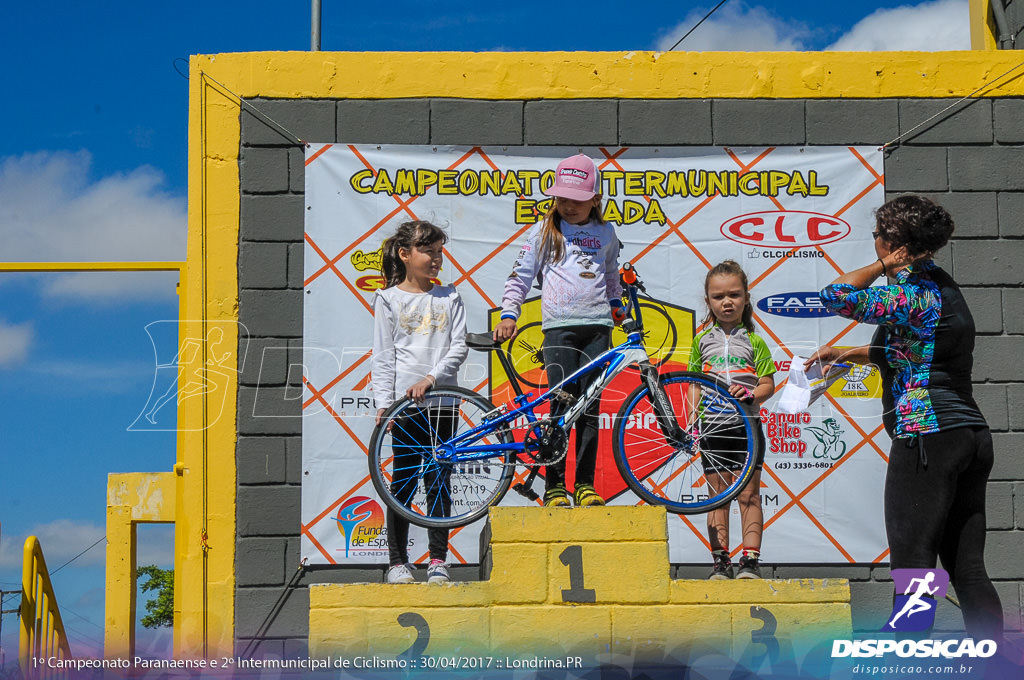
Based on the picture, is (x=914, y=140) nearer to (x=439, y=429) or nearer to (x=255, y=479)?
(x=439, y=429)

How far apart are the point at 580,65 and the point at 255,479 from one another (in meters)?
3.20

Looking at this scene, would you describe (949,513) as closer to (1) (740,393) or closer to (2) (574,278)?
(1) (740,393)

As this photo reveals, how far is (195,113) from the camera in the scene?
6.71 m

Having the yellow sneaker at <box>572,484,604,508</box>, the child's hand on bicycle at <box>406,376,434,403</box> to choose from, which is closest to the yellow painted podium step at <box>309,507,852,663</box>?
the yellow sneaker at <box>572,484,604,508</box>

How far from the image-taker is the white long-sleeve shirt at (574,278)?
5.70 m

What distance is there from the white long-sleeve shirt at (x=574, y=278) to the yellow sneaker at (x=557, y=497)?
84 cm

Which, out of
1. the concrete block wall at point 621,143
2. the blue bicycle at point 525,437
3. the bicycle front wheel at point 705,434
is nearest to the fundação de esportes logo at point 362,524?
the concrete block wall at point 621,143

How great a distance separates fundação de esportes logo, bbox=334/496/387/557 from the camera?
645cm

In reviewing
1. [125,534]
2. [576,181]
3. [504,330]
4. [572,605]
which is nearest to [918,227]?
[576,181]

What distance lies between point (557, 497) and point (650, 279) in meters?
1.73

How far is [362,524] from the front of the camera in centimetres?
647

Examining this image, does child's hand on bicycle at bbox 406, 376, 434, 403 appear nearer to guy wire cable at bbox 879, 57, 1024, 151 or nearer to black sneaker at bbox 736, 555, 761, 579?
black sneaker at bbox 736, 555, 761, 579

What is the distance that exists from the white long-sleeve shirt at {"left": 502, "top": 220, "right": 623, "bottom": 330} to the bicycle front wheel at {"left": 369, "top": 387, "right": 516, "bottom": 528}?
599mm

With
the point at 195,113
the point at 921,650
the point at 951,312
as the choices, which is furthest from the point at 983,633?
the point at 195,113
